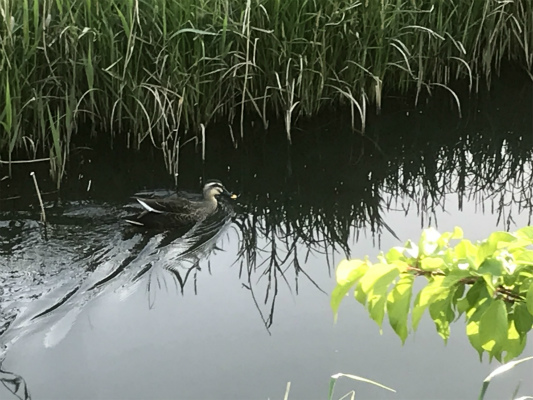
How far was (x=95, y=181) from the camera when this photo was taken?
5.11m

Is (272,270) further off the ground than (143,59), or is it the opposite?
(143,59)

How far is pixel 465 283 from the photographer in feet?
4.58

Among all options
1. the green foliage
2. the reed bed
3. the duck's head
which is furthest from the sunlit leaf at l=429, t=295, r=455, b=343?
the reed bed

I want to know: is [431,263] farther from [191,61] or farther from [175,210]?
[191,61]

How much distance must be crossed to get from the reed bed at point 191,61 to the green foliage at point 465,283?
3529mm

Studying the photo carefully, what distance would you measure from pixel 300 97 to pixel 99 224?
190cm

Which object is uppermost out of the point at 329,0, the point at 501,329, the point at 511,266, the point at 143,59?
the point at 329,0

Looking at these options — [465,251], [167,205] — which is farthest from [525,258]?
[167,205]

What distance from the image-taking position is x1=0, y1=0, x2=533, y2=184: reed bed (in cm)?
482

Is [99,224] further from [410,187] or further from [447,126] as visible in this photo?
[447,126]

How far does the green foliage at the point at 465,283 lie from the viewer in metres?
1.36

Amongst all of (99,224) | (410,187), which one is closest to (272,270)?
(99,224)

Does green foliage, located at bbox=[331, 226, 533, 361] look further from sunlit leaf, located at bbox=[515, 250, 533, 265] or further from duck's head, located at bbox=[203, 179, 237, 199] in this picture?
duck's head, located at bbox=[203, 179, 237, 199]

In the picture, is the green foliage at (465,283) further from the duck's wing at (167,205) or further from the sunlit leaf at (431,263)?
the duck's wing at (167,205)
